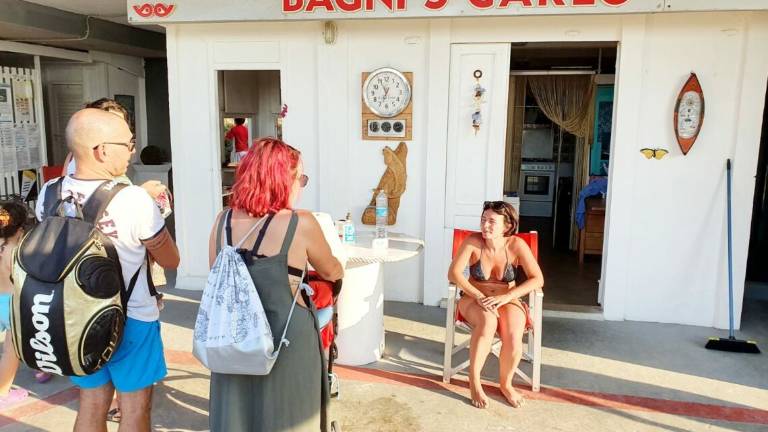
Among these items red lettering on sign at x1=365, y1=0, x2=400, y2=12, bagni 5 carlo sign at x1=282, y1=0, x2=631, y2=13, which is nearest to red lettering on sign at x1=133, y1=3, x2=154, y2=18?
bagni 5 carlo sign at x1=282, y1=0, x2=631, y2=13

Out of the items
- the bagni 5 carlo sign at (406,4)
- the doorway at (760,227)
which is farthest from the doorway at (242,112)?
the doorway at (760,227)

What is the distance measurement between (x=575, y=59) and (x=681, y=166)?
13.2ft

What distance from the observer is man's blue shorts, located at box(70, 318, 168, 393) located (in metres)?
2.07

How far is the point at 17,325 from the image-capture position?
1890 millimetres

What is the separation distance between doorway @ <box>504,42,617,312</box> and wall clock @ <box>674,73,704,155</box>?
1492 millimetres

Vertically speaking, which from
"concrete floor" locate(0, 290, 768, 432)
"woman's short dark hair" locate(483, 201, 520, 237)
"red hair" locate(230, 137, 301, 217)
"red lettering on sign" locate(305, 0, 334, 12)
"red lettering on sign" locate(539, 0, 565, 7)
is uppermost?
"red lettering on sign" locate(305, 0, 334, 12)

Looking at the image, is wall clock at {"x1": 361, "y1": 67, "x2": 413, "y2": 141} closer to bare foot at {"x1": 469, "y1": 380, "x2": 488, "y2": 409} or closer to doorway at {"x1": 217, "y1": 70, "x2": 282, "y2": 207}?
doorway at {"x1": 217, "y1": 70, "x2": 282, "y2": 207}

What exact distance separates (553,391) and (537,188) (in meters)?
5.68

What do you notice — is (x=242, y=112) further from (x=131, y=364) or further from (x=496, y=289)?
(x=131, y=364)

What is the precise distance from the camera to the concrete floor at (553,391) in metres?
3.04

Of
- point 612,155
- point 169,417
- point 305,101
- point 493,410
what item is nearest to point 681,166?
point 612,155

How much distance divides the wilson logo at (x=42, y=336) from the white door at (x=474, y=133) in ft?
11.2

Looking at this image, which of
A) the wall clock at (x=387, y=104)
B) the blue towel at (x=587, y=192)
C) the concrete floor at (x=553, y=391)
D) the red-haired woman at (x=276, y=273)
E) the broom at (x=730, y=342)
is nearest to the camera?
the red-haired woman at (x=276, y=273)

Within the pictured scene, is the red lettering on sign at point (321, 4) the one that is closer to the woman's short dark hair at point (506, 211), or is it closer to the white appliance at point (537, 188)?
the woman's short dark hair at point (506, 211)
